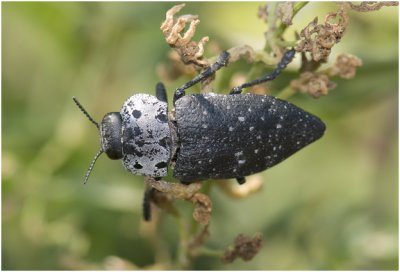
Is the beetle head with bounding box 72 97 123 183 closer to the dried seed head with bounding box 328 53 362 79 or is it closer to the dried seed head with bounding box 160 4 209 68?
the dried seed head with bounding box 160 4 209 68

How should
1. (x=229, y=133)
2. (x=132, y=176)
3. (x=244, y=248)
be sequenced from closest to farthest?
(x=244, y=248) < (x=229, y=133) < (x=132, y=176)

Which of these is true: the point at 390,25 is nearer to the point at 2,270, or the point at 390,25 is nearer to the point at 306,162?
the point at 306,162

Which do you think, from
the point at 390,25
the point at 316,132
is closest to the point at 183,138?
the point at 316,132

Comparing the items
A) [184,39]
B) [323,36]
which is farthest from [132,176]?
[323,36]

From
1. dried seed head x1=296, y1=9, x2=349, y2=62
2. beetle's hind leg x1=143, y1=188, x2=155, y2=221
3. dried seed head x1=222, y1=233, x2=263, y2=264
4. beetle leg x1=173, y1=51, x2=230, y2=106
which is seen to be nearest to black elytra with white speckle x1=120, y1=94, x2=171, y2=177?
beetle's hind leg x1=143, y1=188, x2=155, y2=221

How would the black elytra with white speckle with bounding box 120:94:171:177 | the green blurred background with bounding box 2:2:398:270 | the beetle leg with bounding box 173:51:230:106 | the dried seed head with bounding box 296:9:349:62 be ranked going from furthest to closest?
the green blurred background with bounding box 2:2:398:270, the black elytra with white speckle with bounding box 120:94:171:177, the beetle leg with bounding box 173:51:230:106, the dried seed head with bounding box 296:9:349:62

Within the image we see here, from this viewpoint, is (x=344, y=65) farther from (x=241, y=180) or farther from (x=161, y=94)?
(x=161, y=94)
